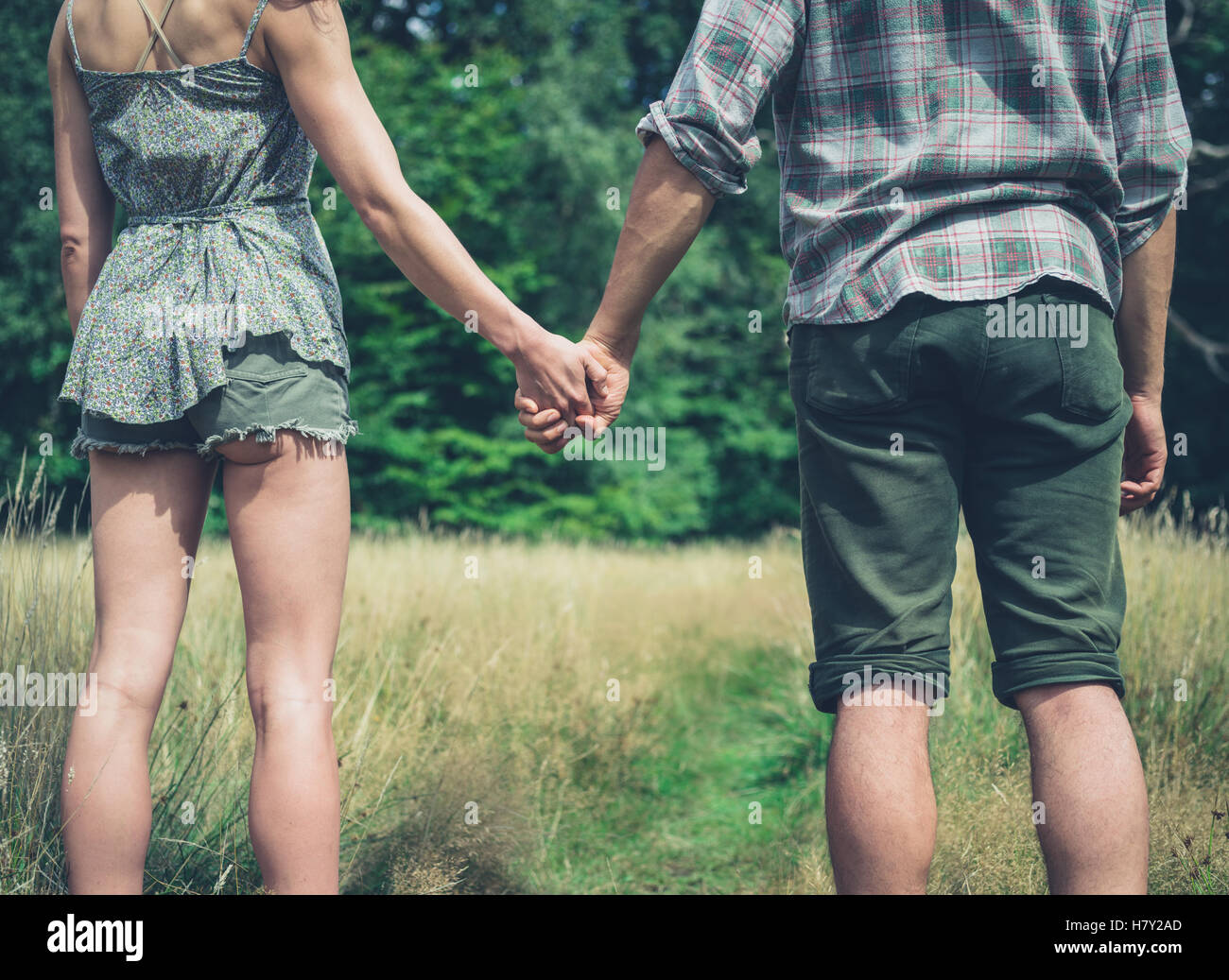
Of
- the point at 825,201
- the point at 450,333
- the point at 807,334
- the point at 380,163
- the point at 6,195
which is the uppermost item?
the point at 6,195

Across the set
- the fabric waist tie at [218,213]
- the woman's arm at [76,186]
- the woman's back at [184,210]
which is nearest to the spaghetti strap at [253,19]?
the woman's back at [184,210]

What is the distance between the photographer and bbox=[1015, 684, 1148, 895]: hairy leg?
1.60 meters

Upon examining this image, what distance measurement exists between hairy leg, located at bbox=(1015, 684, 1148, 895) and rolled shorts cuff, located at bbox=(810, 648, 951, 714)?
16 cm

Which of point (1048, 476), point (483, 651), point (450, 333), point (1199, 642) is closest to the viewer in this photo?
point (1048, 476)

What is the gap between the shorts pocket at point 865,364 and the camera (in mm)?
1691

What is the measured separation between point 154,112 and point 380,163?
0.37 meters

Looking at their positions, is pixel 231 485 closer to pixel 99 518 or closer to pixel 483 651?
pixel 99 518

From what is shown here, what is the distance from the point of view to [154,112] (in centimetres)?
183

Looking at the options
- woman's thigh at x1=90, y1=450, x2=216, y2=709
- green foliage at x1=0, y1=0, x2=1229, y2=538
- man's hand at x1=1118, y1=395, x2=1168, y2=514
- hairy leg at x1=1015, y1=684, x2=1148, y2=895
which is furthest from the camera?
green foliage at x1=0, y1=0, x2=1229, y2=538

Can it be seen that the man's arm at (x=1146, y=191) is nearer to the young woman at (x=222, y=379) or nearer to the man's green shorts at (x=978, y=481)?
the man's green shorts at (x=978, y=481)

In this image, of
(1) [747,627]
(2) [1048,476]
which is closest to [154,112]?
(2) [1048,476]

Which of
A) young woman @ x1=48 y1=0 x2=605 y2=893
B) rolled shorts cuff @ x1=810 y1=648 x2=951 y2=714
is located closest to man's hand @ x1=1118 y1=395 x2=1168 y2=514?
rolled shorts cuff @ x1=810 y1=648 x2=951 y2=714

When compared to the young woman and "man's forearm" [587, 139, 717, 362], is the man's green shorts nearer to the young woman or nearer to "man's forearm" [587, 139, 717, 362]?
"man's forearm" [587, 139, 717, 362]
